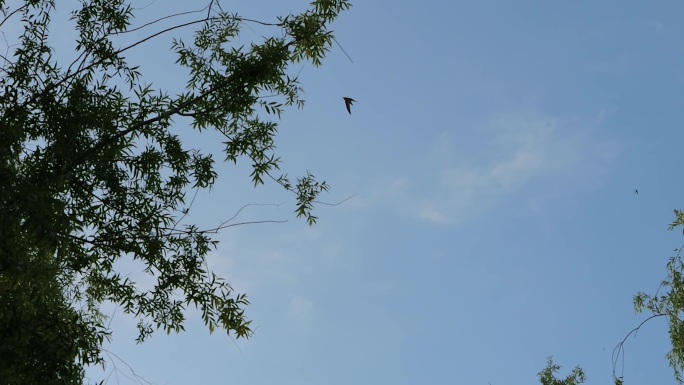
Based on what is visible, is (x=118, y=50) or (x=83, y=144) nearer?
(x=83, y=144)

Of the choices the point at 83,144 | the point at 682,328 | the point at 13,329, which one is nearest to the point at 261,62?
the point at 83,144

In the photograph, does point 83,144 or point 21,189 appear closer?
point 21,189

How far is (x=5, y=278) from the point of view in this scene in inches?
193

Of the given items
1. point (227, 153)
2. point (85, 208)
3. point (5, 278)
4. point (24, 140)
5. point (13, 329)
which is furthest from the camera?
point (227, 153)

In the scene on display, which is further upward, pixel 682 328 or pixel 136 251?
pixel 682 328

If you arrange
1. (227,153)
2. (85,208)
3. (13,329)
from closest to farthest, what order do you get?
1. (13,329)
2. (85,208)
3. (227,153)

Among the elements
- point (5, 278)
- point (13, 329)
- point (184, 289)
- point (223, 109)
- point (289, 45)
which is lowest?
point (13, 329)

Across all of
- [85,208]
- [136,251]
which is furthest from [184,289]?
[85,208]

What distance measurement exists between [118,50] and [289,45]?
1213 millimetres

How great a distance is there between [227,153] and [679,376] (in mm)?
4800

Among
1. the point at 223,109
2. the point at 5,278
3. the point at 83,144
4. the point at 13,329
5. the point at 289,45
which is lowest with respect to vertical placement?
the point at 13,329

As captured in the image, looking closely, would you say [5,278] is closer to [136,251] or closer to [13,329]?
[13,329]

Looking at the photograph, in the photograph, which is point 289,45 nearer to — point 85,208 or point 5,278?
point 85,208

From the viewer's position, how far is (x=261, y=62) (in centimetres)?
612
